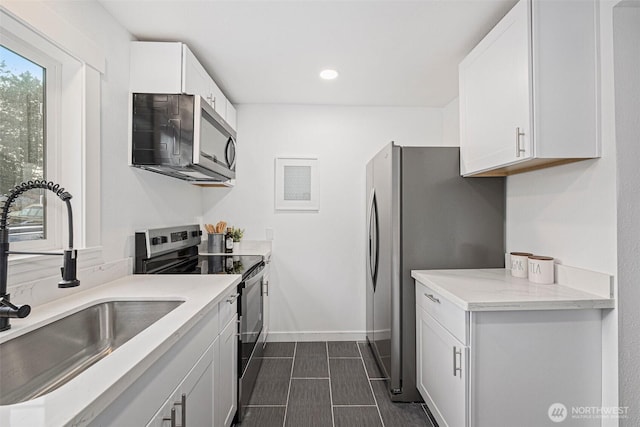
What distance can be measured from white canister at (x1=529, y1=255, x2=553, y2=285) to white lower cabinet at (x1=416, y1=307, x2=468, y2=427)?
596mm

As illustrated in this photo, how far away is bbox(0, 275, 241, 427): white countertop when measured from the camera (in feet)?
2.10

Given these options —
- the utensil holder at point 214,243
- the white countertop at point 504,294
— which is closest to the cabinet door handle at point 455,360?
the white countertop at point 504,294

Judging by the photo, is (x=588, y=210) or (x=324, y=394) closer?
(x=588, y=210)

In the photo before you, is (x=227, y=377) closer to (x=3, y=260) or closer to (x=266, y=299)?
(x=3, y=260)

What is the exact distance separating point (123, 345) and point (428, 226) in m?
1.84

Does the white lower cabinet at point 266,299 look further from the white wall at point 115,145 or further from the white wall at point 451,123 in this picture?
the white wall at point 451,123

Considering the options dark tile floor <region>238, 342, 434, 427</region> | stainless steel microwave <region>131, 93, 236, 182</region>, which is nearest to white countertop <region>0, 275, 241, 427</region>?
stainless steel microwave <region>131, 93, 236, 182</region>

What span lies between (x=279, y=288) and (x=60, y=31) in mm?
2547

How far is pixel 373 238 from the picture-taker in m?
2.71

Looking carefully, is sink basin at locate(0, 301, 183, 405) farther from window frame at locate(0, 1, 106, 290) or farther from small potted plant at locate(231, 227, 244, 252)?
small potted plant at locate(231, 227, 244, 252)

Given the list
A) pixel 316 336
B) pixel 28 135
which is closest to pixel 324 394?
pixel 316 336

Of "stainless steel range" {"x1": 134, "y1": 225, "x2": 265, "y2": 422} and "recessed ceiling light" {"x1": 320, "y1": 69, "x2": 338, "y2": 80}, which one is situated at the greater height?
"recessed ceiling light" {"x1": 320, "y1": 69, "x2": 338, "y2": 80}

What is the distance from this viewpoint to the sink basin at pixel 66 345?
969 mm

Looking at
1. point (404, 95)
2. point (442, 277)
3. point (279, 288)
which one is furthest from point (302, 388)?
point (404, 95)
